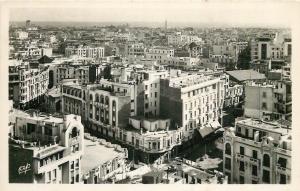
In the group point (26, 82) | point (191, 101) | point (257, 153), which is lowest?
point (257, 153)

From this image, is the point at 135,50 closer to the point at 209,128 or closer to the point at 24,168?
the point at 209,128

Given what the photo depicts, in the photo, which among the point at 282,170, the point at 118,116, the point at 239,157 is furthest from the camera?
the point at 118,116

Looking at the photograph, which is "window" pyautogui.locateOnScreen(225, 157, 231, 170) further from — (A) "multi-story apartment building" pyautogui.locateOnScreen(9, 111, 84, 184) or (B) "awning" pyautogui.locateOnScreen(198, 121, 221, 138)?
(A) "multi-story apartment building" pyautogui.locateOnScreen(9, 111, 84, 184)

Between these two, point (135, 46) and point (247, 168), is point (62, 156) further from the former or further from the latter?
point (247, 168)

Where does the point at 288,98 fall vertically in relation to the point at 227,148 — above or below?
above

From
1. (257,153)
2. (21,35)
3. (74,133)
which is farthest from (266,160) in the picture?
(21,35)

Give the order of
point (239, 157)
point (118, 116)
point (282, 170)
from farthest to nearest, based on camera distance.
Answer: point (118, 116) < point (239, 157) < point (282, 170)

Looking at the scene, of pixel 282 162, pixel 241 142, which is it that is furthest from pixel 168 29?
pixel 282 162
